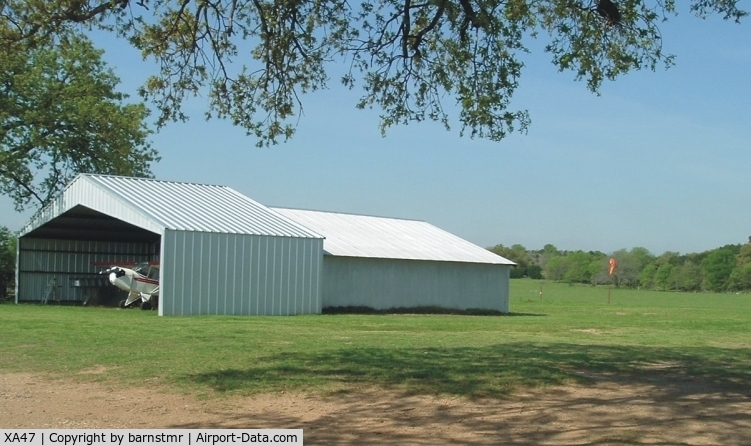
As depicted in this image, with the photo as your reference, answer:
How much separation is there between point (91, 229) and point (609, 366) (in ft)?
92.2

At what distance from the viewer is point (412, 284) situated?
35.6 meters

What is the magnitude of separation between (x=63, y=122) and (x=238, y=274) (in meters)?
14.0

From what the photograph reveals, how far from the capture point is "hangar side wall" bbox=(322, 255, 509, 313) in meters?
33.3

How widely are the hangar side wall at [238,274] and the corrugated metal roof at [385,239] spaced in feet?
8.39

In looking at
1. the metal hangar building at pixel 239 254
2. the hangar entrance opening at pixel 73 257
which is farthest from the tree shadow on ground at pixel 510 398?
the hangar entrance opening at pixel 73 257

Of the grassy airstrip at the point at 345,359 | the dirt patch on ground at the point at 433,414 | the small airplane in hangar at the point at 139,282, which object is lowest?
the dirt patch on ground at the point at 433,414

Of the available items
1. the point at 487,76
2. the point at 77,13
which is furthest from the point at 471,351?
the point at 77,13

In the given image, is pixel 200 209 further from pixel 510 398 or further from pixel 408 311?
pixel 510 398

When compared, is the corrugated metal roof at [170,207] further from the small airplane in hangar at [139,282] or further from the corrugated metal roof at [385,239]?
the corrugated metal roof at [385,239]

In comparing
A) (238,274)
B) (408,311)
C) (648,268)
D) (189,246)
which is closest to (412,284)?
(408,311)

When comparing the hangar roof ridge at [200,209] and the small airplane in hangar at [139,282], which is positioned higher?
the hangar roof ridge at [200,209]

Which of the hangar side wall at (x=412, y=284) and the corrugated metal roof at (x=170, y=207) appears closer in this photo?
the corrugated metal roof at (x=170, y=207)

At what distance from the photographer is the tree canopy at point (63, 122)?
37000mm

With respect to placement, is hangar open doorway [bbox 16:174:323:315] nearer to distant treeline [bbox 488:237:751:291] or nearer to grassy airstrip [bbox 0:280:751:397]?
grassy airstrip [bbox 0:280:751:397]
